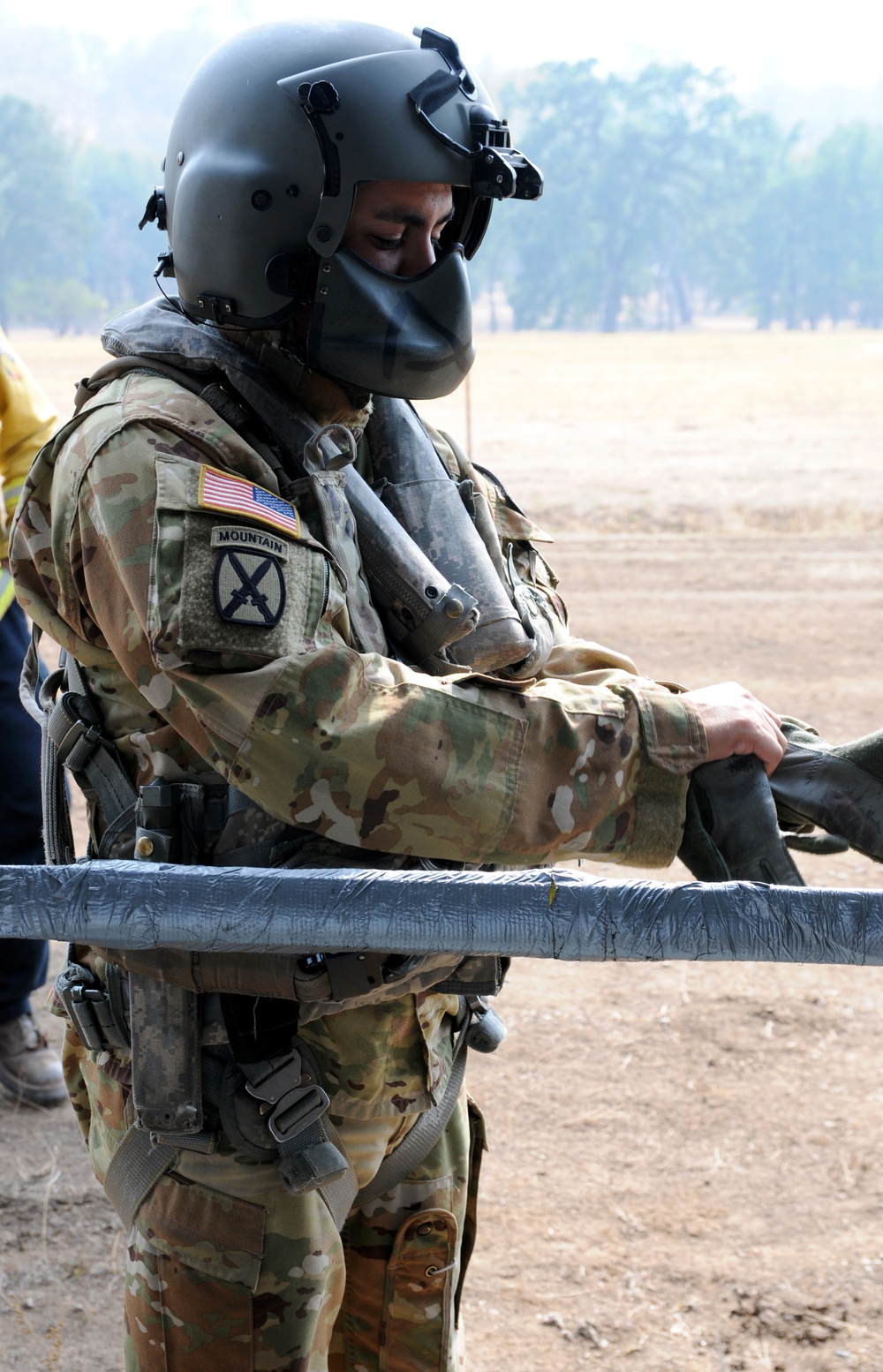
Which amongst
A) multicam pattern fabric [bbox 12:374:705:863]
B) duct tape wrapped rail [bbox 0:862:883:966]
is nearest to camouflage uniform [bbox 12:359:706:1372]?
multicam pattern fabric [bbox 12:374:705:863]

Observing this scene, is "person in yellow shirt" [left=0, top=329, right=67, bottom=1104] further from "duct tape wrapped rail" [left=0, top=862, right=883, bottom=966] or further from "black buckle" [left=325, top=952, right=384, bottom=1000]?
"duct tape wrapped rail" [left=0, top=862, right=883, bottom=966]

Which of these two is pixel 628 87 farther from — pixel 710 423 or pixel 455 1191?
pixel 455 1191

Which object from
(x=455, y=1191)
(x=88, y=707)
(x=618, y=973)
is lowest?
(x=618, y=973)

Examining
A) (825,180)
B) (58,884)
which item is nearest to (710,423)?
(58,884)

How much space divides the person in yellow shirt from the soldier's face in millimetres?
2218

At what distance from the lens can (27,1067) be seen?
4020 millimetres

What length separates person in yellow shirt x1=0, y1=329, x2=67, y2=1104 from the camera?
395 centimetres

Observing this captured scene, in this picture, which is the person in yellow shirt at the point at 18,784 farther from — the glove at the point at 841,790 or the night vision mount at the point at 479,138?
the glove at the point at 841,790

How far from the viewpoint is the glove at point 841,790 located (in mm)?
1674

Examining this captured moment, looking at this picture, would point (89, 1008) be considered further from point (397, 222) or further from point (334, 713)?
point (397, 222)

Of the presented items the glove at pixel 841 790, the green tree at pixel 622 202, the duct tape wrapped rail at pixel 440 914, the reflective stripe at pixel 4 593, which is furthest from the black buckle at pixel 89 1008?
the green tree at pixel 622 202

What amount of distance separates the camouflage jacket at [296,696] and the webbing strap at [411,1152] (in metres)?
0.54

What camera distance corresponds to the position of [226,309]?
6.33 feet

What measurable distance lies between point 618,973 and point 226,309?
3.38 m
